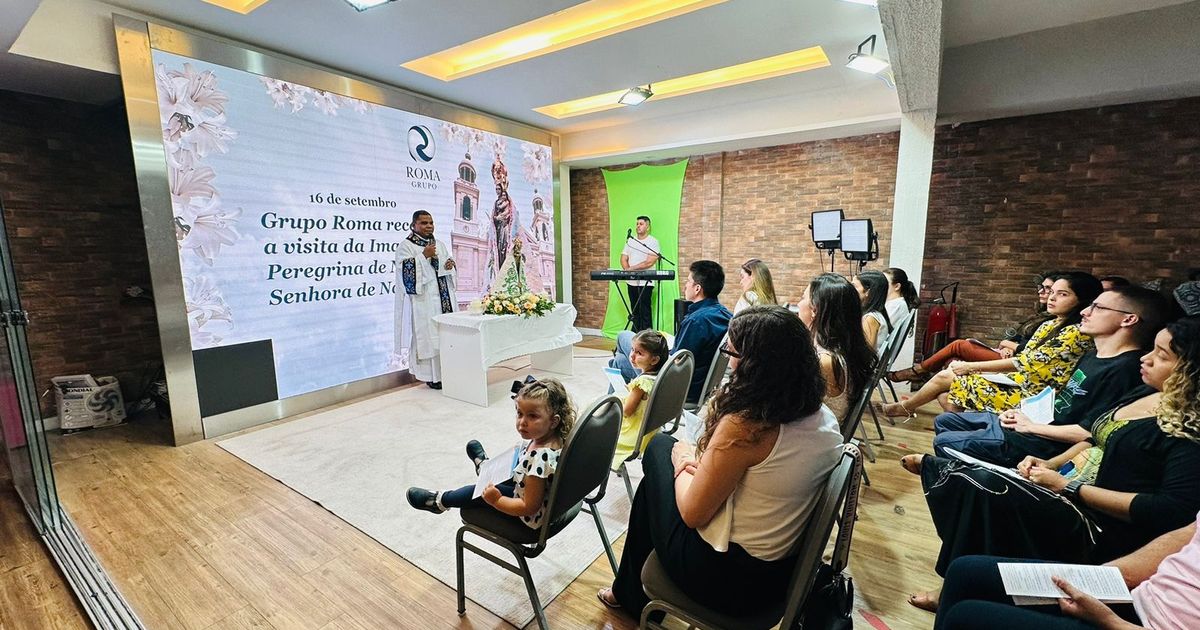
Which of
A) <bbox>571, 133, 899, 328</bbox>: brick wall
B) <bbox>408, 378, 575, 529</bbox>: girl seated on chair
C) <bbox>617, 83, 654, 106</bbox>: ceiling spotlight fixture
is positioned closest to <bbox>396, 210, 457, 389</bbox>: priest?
<bbox>617, 83, 654, 106</bbox>: ceiling spotlight fixture

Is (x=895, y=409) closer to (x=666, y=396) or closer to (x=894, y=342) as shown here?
(x=894, y=342)

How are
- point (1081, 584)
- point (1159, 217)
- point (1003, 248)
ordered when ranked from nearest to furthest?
point (1081, 584) < point (1159, 217) < point (1003, 248)

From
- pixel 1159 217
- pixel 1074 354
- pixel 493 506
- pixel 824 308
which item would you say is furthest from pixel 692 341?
pixel 1159 217

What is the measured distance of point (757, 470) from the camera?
44.1 inches

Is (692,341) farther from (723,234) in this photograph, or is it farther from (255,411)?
(723,234)

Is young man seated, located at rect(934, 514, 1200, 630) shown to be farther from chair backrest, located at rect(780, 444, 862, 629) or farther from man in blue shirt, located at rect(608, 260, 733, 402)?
man in blue shirt, located at rect(608, 260, 733, 402)

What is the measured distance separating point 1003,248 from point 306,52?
21.8 ft

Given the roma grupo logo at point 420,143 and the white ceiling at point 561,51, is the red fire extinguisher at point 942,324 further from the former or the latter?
the roma grupo logo at point 420,143

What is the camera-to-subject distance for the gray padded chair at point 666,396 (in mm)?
1915

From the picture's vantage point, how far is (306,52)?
3.82 m

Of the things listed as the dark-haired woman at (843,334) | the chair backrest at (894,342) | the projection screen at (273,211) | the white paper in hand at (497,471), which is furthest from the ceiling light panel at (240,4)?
the chair backrest at (894,342)

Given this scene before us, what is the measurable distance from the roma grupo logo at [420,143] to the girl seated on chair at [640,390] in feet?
11.8

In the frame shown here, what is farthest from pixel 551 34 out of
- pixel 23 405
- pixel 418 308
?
pixel 23 405

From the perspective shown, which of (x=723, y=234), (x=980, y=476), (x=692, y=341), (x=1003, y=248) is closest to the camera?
(x=980, y=476)
